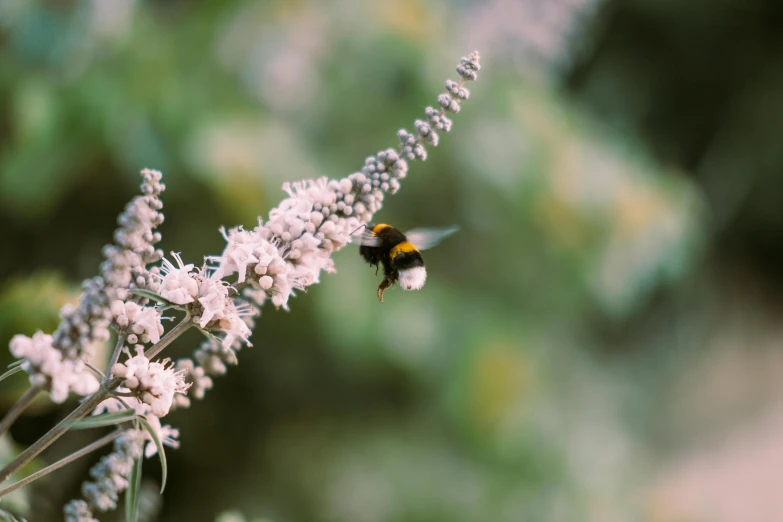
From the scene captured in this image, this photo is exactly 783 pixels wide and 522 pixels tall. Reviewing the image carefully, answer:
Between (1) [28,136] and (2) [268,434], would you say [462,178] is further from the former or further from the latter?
(1) [28,136]

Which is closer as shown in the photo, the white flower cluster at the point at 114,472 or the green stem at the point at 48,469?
the green stem at the point at 48,469

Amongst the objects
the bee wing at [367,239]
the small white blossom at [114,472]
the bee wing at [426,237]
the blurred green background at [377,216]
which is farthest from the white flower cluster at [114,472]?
the blurred green background at [377,216]

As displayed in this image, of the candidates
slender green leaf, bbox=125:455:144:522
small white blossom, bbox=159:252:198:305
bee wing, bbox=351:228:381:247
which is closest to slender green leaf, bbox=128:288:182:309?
small white blossom, bbox=159:252:198:305

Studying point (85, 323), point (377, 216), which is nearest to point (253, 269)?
point (85, 323)

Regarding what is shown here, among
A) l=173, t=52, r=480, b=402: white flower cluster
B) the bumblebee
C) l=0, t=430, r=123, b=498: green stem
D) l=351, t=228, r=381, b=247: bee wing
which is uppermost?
the bumblebee

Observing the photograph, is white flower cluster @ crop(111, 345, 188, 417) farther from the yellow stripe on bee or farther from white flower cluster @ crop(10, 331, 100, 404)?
the yellow stripe on bee

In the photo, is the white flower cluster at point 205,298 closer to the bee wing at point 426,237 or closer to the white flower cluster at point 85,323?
the white flower cluster at point 85,323

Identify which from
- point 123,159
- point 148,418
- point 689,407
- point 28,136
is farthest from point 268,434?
point 689,407
